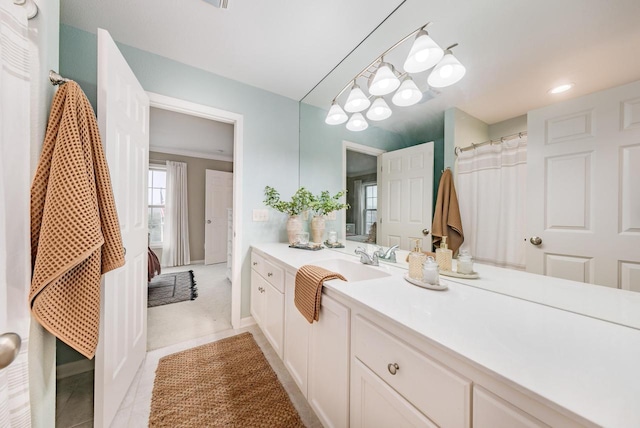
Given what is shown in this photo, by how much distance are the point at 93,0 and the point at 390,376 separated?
249 cm

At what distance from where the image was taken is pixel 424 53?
108 centimetres

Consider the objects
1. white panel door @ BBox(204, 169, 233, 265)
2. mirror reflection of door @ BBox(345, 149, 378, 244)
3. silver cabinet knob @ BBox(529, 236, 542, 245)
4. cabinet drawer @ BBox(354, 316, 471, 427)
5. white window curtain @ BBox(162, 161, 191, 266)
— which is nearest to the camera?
cabinet drawer @ BBox(354, 316, 471, 427)

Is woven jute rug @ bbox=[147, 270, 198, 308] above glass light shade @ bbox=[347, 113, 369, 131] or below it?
below

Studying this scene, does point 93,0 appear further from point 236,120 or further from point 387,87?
point 387,87

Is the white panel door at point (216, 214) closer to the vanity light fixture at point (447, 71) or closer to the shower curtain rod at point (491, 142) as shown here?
the vanity light fixture at point (447, 71)

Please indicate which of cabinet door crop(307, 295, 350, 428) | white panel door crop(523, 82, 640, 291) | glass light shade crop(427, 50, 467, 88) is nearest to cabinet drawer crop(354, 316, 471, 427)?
cabinet door crop(307, 295, 350, 428)

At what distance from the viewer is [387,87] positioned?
1324 millimetres

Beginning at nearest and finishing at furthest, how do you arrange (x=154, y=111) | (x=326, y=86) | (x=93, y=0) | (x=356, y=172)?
(x=93, y=0)
(x=356, y=172)
(x=326, y=86)
(x=154, y=111)

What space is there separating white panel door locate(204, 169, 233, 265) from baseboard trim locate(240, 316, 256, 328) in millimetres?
3002

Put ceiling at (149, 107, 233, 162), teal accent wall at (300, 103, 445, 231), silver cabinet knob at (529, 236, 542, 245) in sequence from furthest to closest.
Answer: ceiling at (149, 107, 233, 162) → teal accent wall at (300, 103, 445, 231) → silver cabinet knob at (529, 236, 542, 245)

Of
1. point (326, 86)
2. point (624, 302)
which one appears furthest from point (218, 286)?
point (624, 302)

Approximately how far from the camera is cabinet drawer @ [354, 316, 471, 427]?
0.53 meters

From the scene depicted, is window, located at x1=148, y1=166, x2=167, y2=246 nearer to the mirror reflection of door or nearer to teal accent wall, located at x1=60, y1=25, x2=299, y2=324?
teal accent wall, located at x1=60, y1=25, x2=299, y2=324

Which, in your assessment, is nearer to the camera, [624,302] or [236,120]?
[624,302]
